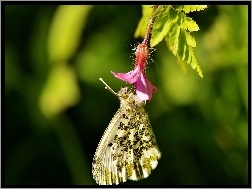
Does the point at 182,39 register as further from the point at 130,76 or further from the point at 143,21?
the point at 143,21

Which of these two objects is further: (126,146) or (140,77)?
(126,146)

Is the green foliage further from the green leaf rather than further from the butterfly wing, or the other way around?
the butterfly wing

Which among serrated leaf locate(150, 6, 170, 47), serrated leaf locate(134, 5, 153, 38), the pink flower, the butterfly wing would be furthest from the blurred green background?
serrated leaf locate(150, 6, 170, 47)

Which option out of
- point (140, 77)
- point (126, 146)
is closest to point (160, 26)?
point (140, 77)

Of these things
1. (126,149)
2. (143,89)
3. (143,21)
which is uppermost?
(143,21)

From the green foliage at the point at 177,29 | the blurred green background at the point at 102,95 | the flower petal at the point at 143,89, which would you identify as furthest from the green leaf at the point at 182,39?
the blurred green background at the point at 102,95

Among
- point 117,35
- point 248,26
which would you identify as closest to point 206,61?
point 248,26

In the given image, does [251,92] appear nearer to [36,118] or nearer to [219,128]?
[219,128]
